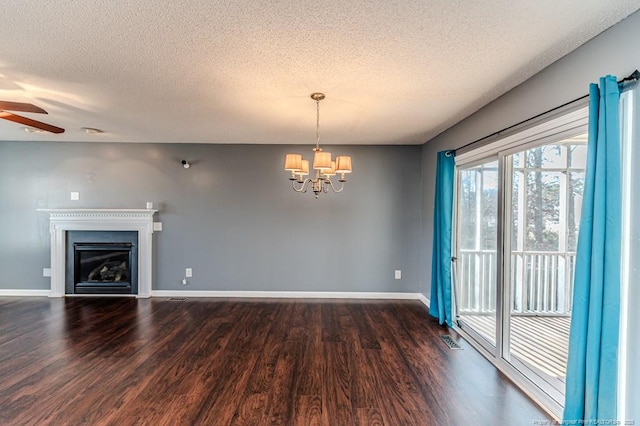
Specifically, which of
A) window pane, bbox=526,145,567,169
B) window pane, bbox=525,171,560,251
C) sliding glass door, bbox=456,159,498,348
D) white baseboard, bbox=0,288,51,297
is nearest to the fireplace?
white baseboard, bbox=0,288,51,297

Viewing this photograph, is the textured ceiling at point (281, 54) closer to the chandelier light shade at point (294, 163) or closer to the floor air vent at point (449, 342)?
the chandelier light shade at point (294, 163)

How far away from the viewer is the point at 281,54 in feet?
6.92

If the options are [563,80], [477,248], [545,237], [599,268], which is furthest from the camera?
[477,248]

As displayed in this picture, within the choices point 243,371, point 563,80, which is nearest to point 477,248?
point 563,80

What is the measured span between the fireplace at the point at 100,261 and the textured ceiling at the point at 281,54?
218 centimetres

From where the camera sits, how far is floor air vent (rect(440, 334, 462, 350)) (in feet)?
10.5

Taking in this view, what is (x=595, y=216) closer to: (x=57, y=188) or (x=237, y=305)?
(x=237, y=305)

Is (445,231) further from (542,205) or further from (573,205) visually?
(573,205)

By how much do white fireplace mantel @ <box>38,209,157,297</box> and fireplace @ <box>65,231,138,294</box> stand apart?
0.08 m

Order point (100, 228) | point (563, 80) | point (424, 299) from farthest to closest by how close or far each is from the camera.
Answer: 1. point (100, 228)
2. point (424, 299)
3. point (563, 80)

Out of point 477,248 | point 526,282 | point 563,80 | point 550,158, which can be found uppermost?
point 563,80

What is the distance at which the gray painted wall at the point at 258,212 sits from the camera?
5.00 metres

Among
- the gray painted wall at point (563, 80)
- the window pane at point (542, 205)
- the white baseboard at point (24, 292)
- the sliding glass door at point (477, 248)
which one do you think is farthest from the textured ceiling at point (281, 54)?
the white baseboard at point (24, 292)

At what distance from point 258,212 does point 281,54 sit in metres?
3.21
